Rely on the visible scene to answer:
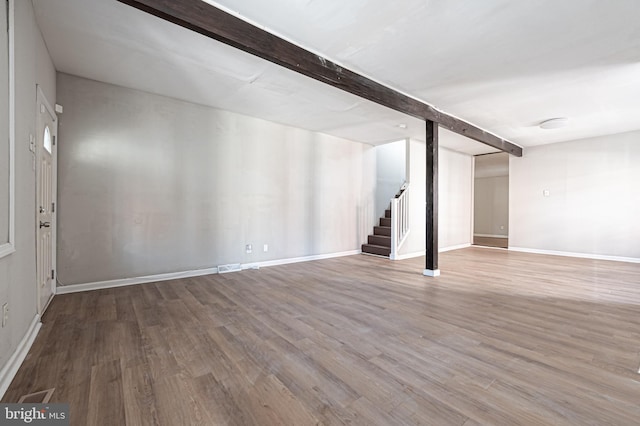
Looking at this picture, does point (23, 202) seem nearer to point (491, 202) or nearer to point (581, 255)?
point (581, 255)

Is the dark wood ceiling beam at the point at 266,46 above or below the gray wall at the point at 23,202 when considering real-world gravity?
above

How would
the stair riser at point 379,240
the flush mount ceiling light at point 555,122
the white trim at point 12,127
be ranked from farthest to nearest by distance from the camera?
the stair riser at point 379,240 → the flush mount ceiling light at point 555,122 → the white trim at point 12,127

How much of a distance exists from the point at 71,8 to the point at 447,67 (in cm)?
361

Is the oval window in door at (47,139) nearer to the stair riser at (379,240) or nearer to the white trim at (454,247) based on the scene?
the stair riser at (379,240)

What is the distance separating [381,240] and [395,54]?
448 cm

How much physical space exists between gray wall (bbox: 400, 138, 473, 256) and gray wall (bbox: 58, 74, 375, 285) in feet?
6.09

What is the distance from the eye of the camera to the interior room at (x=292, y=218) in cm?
Result: 171

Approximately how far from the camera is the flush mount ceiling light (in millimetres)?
4910

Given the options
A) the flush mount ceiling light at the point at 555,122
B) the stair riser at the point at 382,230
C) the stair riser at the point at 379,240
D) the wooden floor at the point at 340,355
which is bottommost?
the wooden floor at the point at 340,355

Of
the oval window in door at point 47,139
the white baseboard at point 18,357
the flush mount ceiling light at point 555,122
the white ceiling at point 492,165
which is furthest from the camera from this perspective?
the white ceiling at point 492,165

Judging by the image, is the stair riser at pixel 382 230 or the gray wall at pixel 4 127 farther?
the stair riser at pixel 382 230

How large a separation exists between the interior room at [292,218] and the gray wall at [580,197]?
52 mm

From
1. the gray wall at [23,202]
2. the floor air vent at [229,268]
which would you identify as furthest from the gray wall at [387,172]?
the gray wall at [23,202]

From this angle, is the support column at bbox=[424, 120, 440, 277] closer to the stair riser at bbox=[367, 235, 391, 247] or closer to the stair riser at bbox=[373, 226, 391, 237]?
the stair riser at bbox=[367, 235, 391, 247]
